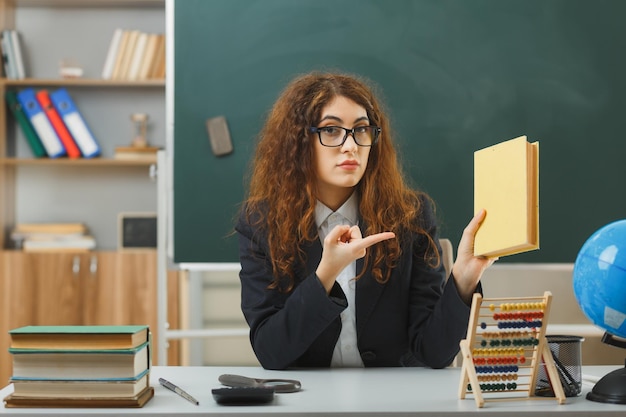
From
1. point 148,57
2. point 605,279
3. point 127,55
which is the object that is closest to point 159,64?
point 148,57

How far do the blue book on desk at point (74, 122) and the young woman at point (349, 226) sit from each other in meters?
2.52

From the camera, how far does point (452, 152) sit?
3.28 metres

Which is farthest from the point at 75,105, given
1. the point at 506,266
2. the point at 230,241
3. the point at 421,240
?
the point at 421,240

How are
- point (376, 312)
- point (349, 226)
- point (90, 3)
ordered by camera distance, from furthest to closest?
point (90, 3)
point (376, 312)
point (349, 226)

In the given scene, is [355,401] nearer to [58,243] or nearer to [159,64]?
[58,243]

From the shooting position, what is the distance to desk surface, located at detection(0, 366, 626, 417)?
132cm

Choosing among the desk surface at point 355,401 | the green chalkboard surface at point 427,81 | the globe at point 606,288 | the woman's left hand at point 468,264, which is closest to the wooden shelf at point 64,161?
the green chalkboard surface at point 427,81

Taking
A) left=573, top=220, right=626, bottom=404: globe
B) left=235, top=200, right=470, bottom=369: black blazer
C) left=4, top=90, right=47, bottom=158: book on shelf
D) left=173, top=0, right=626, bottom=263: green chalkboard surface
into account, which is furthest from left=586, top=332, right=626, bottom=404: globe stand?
left=4, top=90, right=47, bottom=158: book on shelf

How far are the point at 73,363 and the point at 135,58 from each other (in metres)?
3.27

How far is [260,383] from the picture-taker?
1520 mm

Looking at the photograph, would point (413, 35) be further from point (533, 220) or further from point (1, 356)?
point (1, 356)

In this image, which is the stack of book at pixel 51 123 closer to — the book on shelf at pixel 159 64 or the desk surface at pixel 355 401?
the book on shelf at pixel 159 64

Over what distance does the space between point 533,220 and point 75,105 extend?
12.1 ft

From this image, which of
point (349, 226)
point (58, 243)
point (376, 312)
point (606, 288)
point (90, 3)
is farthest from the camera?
point (90, 3)
